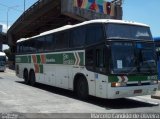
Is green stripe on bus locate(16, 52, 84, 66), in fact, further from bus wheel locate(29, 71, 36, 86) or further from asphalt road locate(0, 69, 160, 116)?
asphalt road locate(0, 69, 160, 116)

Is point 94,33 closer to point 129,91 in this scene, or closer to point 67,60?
point 129,91

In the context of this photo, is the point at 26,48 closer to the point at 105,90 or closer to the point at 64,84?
the point at 64,84

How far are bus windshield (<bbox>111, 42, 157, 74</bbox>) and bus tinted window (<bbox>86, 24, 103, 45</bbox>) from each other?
2.80ft

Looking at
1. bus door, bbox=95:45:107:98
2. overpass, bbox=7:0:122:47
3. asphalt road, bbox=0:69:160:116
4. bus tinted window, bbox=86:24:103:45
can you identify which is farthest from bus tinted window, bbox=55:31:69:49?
overpass, bbox=7:0:122:47

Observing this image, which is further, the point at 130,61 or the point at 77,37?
the point at 77,37

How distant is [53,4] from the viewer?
46406 millimetres

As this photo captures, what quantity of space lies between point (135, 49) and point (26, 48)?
40.1ft

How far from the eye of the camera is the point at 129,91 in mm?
14078

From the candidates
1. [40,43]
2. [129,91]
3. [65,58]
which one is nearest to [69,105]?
[129,91]

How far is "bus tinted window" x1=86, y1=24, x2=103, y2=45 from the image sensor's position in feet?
47.9

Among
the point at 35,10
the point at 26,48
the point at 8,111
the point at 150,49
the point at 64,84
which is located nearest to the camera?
the point at 8,111

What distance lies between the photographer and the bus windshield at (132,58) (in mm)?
13922

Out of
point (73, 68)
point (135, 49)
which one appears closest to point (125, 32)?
point (135, 49)

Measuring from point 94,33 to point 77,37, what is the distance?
1.80 meters
